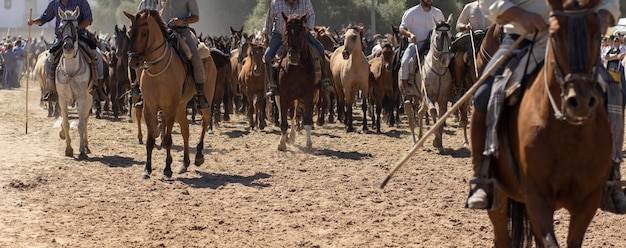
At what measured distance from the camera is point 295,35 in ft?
54.4

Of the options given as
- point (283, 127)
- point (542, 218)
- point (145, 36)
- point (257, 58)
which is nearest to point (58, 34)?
point (145, 36)

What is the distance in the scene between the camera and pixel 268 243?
9.16 meters

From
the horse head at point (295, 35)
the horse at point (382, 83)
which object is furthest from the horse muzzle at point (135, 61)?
the horse at point (382, 83)

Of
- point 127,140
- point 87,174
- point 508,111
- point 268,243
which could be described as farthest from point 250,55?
point 508,111

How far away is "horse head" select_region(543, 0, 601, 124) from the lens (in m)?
5.50

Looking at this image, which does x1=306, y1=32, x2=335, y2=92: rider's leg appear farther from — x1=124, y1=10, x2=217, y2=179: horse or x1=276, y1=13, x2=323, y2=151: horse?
x1=124, y1=10, x2=217, y2=179: horse

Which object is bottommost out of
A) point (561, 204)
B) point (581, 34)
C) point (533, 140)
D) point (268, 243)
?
point (268, 243)

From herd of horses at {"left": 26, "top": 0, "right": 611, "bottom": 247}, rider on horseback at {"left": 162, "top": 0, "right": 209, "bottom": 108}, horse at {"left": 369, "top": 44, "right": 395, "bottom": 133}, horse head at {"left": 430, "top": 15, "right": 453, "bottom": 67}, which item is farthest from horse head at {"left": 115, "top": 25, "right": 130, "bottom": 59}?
horse at {"left": 369, "top": 44, "right": 395, "bottom": 133}

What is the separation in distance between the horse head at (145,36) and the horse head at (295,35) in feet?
11.1

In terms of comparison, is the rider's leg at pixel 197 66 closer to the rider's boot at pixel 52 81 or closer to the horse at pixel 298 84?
the horse at pixel 298 84

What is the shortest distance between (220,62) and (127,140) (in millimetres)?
2650

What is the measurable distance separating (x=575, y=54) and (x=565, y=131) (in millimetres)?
561

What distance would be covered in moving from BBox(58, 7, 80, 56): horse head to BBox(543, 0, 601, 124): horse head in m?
10.9

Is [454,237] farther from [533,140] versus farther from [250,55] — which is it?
[250,55]
